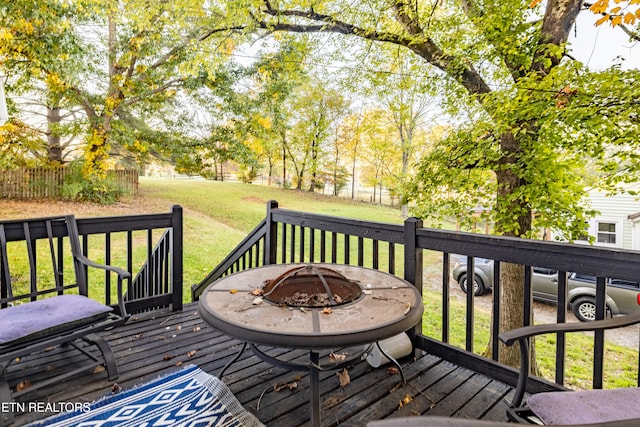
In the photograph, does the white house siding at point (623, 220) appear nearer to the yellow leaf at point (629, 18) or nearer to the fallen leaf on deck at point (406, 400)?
the yellow leaf at point (629, 18)

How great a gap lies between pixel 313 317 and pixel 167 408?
3.20 ft

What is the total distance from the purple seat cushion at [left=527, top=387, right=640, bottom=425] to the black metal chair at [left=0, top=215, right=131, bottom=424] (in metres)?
2.20

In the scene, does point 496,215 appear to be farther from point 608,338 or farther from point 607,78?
point 608,338

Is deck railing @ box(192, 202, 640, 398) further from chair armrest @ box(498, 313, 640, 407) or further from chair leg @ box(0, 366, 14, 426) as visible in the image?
chair leg @ box(0, 366, 14, 426)

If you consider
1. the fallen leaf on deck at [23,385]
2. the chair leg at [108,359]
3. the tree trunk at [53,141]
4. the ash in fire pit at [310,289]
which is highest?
the tree trunk at [53,141]

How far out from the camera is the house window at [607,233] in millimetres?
8633

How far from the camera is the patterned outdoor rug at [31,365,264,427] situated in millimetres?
1684

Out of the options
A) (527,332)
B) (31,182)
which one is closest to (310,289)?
(527,332)

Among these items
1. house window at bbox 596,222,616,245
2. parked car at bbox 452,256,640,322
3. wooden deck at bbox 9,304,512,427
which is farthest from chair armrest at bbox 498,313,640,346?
house window at bbox 596,222,616,245

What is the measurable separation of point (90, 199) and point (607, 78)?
9.82 meters

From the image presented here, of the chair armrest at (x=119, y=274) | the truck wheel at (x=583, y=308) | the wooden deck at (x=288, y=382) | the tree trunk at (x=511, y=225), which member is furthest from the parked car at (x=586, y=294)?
the chair armrest at (x=119, y=274)

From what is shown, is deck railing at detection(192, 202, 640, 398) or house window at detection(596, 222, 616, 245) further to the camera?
house window at detection(596, 222, 616, 245)

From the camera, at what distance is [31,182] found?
25.1 ft

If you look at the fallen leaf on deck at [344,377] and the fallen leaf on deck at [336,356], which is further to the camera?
the fallen leaf on deck at [336,356]
